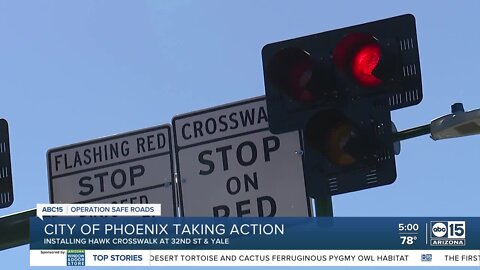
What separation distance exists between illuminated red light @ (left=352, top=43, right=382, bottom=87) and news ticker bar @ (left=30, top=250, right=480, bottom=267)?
61.8 inches

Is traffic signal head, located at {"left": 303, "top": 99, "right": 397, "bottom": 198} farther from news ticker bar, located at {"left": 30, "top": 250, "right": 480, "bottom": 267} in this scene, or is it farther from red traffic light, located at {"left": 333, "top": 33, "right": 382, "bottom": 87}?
news ticker bar, located at {"left": 30, "top": 250, "right": 480, "bottom": 267}

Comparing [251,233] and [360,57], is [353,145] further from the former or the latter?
[251,233]

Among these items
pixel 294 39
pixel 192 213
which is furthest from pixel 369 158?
pixel 192 213

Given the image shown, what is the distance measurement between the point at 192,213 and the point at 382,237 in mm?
1461

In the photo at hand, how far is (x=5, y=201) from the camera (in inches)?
285

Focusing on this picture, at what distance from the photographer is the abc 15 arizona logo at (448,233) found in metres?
7.33

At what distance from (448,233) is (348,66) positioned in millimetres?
2360

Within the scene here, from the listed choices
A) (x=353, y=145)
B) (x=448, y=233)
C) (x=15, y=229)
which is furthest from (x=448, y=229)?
(x=15, y=229)

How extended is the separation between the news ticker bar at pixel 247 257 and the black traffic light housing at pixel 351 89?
117 cm

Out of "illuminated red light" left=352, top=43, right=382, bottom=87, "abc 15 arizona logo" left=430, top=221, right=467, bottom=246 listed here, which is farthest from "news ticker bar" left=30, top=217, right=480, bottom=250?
"illuminated red light" left=352, top=43, right=382, bottom=87

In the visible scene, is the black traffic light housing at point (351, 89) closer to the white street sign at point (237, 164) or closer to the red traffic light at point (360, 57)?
the red traffic light at point (360, 57)

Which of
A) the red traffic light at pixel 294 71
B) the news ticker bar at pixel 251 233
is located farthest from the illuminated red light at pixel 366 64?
the news ticker bar at pixel 251 233

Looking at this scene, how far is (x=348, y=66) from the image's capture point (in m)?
5.71

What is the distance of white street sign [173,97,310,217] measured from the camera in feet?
22.2
